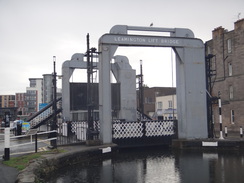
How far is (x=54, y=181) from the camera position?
374 inches

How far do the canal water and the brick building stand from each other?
52.8ft

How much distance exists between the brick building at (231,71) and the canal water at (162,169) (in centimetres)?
1609

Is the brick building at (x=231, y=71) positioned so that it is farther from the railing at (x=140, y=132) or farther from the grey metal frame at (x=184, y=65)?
the railing at (x=140, y=132)

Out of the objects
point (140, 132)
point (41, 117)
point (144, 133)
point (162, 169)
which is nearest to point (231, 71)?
point (144, 133)

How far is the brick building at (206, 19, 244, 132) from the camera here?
1172 inches

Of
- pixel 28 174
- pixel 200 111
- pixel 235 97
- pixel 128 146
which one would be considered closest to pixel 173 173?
pixel 28 174

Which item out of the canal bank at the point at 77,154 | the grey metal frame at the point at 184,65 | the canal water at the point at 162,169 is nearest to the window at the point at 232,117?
the grey metal frame at the point at 184,65

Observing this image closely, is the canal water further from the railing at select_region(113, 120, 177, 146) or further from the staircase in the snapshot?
the staircase

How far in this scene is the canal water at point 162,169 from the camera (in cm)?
977

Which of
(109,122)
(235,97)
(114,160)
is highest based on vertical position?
(235,97)

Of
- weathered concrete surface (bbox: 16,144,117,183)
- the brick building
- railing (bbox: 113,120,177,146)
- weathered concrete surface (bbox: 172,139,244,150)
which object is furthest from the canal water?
the brick building

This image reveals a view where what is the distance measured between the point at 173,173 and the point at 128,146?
664cm

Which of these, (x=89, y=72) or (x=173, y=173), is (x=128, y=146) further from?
(x=173, y=173)

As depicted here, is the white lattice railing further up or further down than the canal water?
further up
